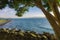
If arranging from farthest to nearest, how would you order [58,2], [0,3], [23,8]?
Answer: [23,8]
[58,2]
[0,3]

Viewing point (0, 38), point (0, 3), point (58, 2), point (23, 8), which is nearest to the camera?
point (0, 3)

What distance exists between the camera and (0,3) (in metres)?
6.21

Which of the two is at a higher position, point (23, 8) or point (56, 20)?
point (23, 8)

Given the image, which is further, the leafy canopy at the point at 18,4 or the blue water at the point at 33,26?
the blue water at the point at 33,26

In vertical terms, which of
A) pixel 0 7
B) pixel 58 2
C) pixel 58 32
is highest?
pixel 58 2

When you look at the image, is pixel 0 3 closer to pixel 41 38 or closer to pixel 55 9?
pixel 55 9

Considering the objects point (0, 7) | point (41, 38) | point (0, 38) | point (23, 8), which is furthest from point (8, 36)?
point (0, 7)

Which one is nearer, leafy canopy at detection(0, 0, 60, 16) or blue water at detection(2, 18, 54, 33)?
leafy canopy at detection(0, 0, 60, 16)

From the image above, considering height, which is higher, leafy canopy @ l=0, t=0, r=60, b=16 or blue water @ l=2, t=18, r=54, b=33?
blue water @ l=2, t=18, r=54, b=33

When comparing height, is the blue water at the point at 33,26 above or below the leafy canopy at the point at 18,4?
above

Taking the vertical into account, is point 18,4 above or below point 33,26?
below

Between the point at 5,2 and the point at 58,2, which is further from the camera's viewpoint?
the point at 58,2

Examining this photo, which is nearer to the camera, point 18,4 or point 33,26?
point 18,4

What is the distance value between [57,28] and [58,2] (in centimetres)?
89
